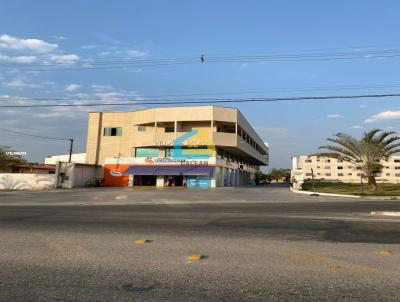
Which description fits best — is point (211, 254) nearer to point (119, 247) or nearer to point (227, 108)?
point (119, 247)

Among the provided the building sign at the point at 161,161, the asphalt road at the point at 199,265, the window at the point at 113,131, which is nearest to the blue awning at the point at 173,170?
the building sign at the point at 161,161

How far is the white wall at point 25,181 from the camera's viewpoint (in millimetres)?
47594

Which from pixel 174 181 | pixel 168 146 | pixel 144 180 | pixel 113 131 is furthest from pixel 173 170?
pixel 113 131

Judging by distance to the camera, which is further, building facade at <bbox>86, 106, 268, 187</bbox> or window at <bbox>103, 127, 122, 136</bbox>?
window at <bbox>103, 127, 122, 136</bbox>

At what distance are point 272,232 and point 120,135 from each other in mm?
51256

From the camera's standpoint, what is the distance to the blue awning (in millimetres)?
47037

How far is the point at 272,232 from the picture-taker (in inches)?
357

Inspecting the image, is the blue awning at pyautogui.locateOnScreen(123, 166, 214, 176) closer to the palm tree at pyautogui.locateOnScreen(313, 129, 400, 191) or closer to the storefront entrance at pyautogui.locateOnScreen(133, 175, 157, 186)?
the storefront entrance at pyautogui.locateOnScreen(133, 175, 157, 186)

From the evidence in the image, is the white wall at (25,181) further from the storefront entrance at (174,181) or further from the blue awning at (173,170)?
the storefront entrance at (174,181)

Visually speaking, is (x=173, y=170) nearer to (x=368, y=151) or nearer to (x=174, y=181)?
(x=174, y=181)

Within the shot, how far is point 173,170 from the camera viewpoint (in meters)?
48.2

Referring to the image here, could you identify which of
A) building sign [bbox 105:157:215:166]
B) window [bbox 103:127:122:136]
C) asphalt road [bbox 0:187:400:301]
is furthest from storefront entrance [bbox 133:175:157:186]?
asphalt road [bbox 0:187:400:301]

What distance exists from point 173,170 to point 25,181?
63.5ft

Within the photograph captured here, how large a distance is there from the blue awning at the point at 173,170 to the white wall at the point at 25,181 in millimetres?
10780
